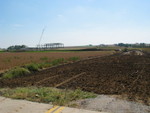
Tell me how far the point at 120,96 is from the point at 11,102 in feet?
13.1

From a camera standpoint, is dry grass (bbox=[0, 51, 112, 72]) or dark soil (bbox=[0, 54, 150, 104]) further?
dry grass (bbox=[0, 51, 112, 72])

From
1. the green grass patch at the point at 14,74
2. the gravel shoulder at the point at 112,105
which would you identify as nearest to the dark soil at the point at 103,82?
the gravel shoulder at the point at 112,105

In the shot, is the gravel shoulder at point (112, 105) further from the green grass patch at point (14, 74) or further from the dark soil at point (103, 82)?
the green grass patch at point (14, 74)

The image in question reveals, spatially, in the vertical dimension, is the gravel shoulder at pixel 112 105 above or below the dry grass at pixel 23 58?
above

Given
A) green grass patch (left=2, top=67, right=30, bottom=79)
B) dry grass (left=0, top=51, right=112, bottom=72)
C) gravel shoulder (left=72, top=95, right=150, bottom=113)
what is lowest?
dry grass (left=0, top=51, right=112, bottom=72)

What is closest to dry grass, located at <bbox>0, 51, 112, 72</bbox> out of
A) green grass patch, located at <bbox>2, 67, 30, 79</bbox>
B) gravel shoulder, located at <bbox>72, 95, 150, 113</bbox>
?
green grass patch, located at <bbox>2, 67, 30, 79</bbox>

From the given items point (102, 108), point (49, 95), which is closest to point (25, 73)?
point (49, 95)

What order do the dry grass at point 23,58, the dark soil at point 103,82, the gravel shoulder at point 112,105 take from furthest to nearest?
the dry grass at point 23,58 < the dark soil at point 103,82 < the gravel shoulder at point 112,105

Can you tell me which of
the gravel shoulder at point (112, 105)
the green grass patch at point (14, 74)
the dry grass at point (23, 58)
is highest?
the gravel shoulder at point (112, 105)

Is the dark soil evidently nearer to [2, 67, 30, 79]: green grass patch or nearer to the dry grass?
[2, 67, 30, 79]: green grass patch

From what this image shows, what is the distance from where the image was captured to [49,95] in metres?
6.68

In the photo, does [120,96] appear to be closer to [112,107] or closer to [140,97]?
[140,97]

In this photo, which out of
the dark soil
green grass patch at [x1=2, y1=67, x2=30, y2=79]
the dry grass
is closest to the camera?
the dark soil

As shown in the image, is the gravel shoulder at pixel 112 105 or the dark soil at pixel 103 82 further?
the dark soil at pixel 103 82
